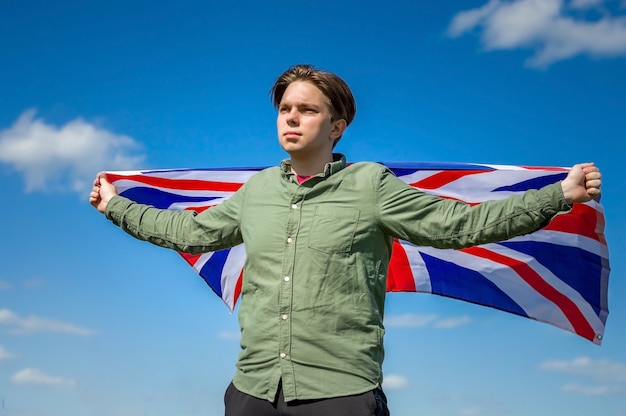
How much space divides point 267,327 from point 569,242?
339cm

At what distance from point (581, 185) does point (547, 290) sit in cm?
291

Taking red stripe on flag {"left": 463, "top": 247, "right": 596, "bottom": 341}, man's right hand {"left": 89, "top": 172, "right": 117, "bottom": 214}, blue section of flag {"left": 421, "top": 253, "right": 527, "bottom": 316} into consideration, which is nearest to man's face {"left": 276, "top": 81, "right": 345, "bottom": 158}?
man's right hand {"left": 89, "top": 172, "right": 117, "bottom": 214}

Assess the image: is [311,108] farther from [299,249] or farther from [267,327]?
[267,327]

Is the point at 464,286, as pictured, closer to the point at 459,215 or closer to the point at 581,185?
the point at 459,215

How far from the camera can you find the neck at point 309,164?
3809 millimetres

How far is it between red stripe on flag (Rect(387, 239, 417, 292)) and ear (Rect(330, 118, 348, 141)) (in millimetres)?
2602

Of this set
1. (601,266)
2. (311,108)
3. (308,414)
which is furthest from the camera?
(601,266)

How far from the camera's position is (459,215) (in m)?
3.51

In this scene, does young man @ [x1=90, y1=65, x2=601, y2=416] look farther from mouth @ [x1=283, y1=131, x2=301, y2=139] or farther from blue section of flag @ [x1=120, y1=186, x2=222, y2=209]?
blue section of flag @ [x1=120, y1=186, x2=222, y2=209]

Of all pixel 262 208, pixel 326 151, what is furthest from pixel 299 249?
pixel 326 151

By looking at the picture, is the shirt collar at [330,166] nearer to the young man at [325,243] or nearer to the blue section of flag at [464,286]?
the young man at [325,243]

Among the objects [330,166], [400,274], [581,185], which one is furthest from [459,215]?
[400,274]

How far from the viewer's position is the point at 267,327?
3.48 meters

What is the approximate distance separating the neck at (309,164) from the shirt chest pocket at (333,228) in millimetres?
262
